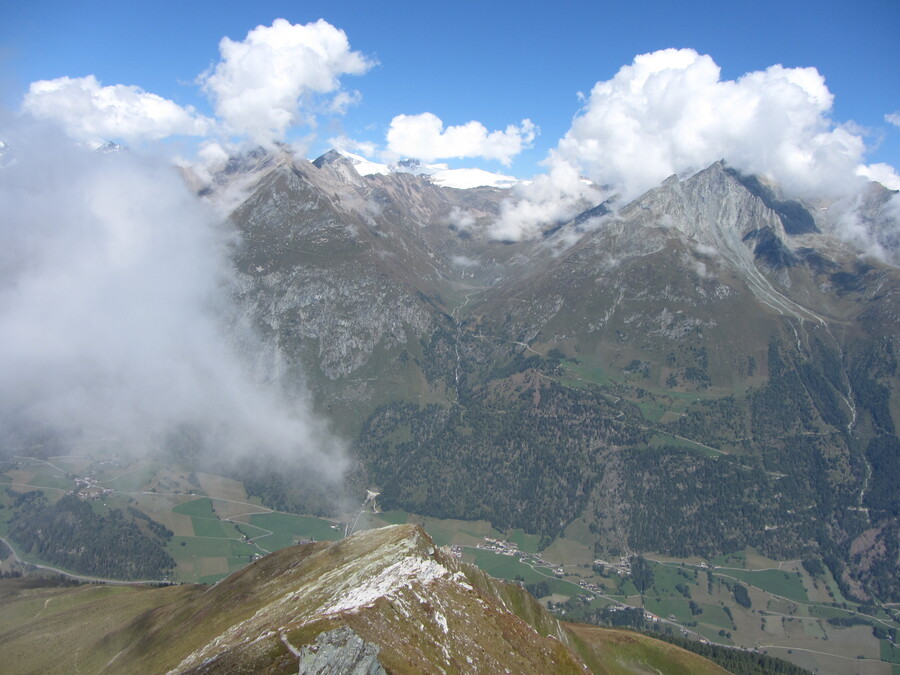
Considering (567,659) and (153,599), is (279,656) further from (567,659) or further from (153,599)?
(153,599)

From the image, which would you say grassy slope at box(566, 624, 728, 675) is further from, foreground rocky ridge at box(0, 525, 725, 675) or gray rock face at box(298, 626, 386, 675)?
gray rock face at box(298, 626, 386, 675)

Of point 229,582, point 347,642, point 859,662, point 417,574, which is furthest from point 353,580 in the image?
point 859,662

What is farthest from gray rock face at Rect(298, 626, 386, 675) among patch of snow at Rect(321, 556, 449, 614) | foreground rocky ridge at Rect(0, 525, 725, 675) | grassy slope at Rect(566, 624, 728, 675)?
grassy slope at Rect(566, 624, 728, 675)

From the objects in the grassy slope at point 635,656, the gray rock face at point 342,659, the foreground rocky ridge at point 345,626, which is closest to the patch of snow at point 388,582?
the foreground rocky ridge at point 345,626

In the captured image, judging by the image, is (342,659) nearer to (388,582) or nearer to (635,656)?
(388,582)

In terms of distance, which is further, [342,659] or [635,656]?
[635,656]

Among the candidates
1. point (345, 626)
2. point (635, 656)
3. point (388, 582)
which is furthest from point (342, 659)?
point (635, 656)

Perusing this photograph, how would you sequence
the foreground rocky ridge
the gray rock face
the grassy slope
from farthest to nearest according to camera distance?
the grassy slope, the foreground rocky ridge, the gray rock face

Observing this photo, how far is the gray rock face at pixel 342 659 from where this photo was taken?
60.2 m

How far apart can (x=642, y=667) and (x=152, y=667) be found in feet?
386

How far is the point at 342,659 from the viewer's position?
6100cm

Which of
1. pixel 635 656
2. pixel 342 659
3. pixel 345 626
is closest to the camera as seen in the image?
pixel 342 659

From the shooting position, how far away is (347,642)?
62531 mm

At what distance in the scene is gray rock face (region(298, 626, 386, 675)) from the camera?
60250 mm
